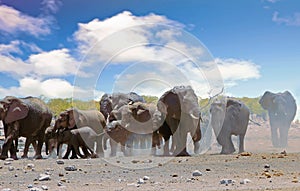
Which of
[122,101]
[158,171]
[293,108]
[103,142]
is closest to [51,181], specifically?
[158,171]

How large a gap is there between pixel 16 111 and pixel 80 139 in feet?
8.33

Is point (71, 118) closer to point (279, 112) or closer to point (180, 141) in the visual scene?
point (180, 141)

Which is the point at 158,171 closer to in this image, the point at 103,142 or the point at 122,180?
the point at 122,180

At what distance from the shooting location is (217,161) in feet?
34.4

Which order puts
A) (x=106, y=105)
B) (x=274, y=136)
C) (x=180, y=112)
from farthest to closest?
(x=274, y=136)
(x=106, y=105)
(x=180, y=112)

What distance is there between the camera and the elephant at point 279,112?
2503cm

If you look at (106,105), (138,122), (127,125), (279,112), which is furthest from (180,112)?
(279,112)

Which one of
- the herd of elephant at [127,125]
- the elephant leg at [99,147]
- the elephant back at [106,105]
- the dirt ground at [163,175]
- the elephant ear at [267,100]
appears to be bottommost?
the dirt ground at [163,175]

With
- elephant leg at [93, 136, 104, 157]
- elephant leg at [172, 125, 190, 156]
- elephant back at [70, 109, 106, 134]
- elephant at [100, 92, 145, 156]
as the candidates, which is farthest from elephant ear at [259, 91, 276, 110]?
elephant leg at [93, 136, 104, 157]

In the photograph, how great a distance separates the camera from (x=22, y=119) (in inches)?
615

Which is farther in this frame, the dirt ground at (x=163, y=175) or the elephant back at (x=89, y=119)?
the elephant back at (x=89, y=119)

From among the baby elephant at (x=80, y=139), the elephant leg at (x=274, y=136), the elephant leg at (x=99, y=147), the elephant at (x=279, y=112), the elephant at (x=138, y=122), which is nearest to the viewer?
the baby elephant at (x=80, y=139)

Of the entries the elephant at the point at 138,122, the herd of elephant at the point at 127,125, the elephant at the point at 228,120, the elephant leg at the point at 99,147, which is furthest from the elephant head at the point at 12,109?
the elephant at the point at 228,120

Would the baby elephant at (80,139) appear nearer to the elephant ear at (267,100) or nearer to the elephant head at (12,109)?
the elephant head at (12,109)
